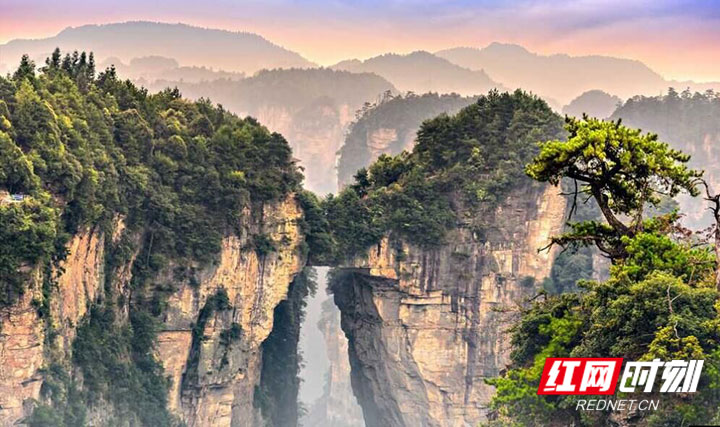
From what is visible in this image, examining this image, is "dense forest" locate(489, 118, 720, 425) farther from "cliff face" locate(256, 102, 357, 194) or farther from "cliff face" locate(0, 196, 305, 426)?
"cliff face" locate(256, 102, 357, 194)

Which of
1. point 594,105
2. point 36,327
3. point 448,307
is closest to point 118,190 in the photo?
point 36,327

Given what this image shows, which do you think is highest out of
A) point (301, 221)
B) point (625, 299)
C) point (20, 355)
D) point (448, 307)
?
point (301, 221)

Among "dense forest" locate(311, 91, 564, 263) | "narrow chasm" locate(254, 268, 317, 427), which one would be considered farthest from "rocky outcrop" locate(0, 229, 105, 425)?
"narrow chasm" locate(254, 268, 317, 427)

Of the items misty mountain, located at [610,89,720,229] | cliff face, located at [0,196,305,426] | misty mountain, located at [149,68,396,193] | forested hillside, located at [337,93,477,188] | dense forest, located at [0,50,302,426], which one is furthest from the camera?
misty mountain, located at [149,68,396,193]

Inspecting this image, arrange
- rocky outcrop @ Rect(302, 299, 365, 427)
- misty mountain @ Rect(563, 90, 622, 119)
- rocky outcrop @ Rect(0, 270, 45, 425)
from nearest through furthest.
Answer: rocky outcrop @ Rect(0, 270, 45, 425)
rocky outcrop @ Rect(302, 299, 365, 427)
misty mountain @ Rect(563, 90, 622, 119)

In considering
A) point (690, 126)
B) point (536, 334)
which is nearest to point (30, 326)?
point (536, 334)

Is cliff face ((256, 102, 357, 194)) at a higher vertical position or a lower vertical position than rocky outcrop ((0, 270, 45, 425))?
higher

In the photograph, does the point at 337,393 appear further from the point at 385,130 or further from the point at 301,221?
the point at 301,221
